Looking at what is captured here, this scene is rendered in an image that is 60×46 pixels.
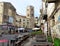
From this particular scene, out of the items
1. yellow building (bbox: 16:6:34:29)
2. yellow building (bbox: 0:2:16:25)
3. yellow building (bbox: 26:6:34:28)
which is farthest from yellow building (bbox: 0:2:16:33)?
yellow building (bbox: 26:6:34:28)

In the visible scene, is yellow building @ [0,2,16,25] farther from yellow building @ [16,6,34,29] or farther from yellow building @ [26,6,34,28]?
yellow building @ [26,6,34,28]

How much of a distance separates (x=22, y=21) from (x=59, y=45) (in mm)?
87278

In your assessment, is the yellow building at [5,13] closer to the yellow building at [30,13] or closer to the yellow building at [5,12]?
the yellow building at [5,12]

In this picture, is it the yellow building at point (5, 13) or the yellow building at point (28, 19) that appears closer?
the yellow building at point (5, 13)

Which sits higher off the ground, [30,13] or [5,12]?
[30,13]

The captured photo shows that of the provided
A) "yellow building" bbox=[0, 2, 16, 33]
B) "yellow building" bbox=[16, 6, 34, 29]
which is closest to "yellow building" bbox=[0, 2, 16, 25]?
"yellow building" bbox=[0, 2, 16, 33]

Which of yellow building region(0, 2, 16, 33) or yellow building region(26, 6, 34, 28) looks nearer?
yellow building region(0, 2, 16, 33)

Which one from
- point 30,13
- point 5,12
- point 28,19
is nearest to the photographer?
point 5,12

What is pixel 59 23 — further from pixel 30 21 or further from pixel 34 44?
pixel 30 21

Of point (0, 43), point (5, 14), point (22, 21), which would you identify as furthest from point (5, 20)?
point (0, 43)

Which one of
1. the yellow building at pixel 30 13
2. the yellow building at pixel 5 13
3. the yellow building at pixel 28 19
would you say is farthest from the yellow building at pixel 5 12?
the yellow building at pixel 30 13

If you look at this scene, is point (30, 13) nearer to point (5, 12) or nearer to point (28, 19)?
point (28, 19)

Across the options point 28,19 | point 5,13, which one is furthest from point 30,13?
point 5,13

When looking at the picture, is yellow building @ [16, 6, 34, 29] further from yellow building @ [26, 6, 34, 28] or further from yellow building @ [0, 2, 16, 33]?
yellow building @ [0, 2, 16, 33]
